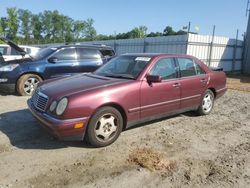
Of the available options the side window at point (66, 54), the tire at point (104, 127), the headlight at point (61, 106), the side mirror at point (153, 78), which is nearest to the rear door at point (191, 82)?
the side mirror at point (153, 78)

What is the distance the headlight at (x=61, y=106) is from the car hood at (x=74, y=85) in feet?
0.39

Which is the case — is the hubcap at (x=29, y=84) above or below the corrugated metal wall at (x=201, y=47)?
below

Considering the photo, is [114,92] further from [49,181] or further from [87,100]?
[49,181]

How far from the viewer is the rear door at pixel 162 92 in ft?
17.9

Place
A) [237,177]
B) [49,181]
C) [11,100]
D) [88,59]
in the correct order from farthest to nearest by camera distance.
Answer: [88,59] < [11,100] < [237,177] < [49,181]

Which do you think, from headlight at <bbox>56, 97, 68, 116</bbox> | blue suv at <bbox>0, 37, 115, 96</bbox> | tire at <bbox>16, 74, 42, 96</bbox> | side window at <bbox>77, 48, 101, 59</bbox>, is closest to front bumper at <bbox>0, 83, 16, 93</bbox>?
blue suv at <bbox>0, 37, 115, 96</bbox>

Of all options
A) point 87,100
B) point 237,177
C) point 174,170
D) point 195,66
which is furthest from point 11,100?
point 237,177

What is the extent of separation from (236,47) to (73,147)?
18708 millimetres

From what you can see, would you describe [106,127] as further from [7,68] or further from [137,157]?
[7,68]

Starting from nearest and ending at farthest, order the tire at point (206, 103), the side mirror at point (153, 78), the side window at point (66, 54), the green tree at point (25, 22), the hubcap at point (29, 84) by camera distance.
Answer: the side mirror at point (153, 78) < the tire at point (206, 103) < the hubcap at point (29, 84) < the side window at point (66, 54) < the green tree at point (25, 22)

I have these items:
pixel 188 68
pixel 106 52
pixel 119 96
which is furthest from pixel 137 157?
pixel 106 52

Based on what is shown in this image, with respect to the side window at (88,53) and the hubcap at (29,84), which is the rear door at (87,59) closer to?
the side window at (88,53)

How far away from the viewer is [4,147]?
188 inches

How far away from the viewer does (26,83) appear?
897 cm
